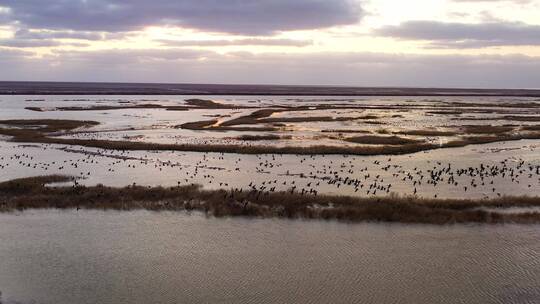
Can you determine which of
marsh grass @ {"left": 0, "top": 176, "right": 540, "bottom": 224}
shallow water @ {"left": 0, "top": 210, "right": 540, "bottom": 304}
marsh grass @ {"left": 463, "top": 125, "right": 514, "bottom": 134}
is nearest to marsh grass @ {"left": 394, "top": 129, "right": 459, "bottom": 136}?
marsh grass @ {"left": 463, "top": 125, "right": 514, "bottom": 134}

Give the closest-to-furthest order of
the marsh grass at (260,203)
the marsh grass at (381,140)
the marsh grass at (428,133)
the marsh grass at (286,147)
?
the marsh grass at (260,203) < the marsh grass at (286,147) < the marsh grass at (381,140) < the marsh grass at (428,133)

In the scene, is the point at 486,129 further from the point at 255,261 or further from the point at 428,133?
the point at 255,261

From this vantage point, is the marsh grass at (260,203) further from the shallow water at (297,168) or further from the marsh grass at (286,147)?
the marsh grass at (286,147)

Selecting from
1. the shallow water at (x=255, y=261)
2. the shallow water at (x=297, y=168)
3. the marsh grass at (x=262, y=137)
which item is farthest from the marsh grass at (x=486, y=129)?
the shallow water at (x=255, y=261)

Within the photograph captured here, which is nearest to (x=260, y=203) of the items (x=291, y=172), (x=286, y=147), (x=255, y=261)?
(x=255, y=261)

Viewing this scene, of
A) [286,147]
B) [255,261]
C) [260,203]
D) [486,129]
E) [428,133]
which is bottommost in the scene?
[255,261]

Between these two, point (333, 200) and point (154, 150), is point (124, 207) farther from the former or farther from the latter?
point (154, 150)
